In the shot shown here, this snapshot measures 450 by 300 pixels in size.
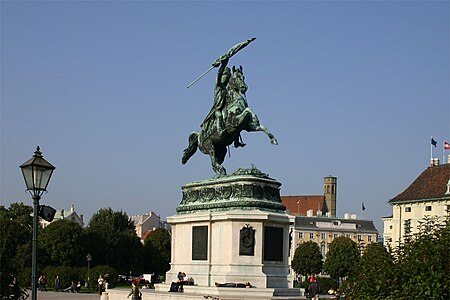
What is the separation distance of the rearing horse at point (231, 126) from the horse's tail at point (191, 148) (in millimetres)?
635

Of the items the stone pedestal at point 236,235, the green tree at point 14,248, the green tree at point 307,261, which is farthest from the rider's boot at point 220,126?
the green tree at point 307,261

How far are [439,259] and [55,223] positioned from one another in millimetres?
70375

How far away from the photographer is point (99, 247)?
83312mm

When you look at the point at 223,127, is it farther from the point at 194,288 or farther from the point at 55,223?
the point at 55,223

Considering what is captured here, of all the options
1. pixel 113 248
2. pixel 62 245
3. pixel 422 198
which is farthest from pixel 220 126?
pixel 422 198

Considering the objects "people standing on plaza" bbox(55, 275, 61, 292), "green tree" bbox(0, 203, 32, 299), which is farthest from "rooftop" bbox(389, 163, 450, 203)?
"people standing on plaza" bbox(55, 275, 61, 292)

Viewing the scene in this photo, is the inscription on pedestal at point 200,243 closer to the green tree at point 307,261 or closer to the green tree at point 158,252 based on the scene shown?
the green tree at point 158,252

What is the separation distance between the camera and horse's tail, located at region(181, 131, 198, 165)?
1448 inches

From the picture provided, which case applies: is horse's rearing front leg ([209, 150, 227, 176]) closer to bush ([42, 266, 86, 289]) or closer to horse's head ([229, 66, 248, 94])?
horse's head ([229, 66, 248, 94])

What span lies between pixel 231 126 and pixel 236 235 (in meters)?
5.18

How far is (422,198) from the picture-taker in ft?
332

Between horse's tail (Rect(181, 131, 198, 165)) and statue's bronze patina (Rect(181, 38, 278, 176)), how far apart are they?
3.36 ft

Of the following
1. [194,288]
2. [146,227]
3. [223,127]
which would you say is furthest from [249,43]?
[146,227]

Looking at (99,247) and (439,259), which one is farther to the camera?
(99,247)
